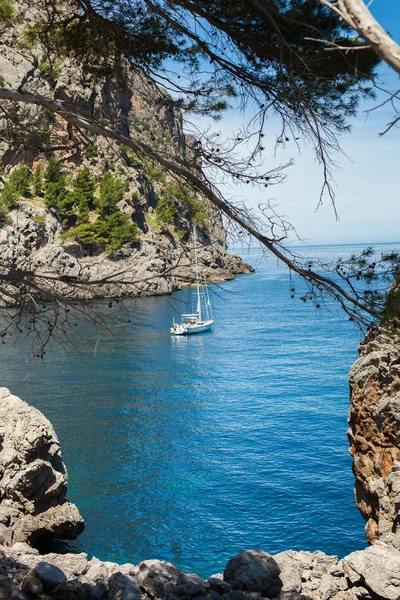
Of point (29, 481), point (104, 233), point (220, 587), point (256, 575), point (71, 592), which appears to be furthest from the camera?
point (104, 233)

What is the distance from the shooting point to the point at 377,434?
9555mm

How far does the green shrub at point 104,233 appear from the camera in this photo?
50.9 m

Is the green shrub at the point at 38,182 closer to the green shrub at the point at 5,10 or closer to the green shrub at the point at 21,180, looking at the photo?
the green shrub at the point at 21,180

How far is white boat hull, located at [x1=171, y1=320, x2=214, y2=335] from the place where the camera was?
40719 mm

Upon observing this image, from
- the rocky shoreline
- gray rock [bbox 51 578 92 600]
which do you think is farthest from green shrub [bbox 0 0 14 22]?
gray rock [bbox 51 578 92 600]

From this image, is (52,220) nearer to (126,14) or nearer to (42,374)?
(42,374)

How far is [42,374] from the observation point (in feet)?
93.0

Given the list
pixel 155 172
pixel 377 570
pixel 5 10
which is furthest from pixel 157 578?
pixel 5 10

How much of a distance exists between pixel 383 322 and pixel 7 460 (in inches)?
402

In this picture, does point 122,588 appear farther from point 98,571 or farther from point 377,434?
point 377,434

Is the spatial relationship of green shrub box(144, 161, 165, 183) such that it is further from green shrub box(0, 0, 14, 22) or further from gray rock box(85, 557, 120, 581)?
gray rock box(85, 557, 120, 581)

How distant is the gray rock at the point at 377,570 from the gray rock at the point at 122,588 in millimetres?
2464

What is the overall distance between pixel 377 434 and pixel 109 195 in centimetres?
4734

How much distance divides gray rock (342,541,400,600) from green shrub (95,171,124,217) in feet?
164
